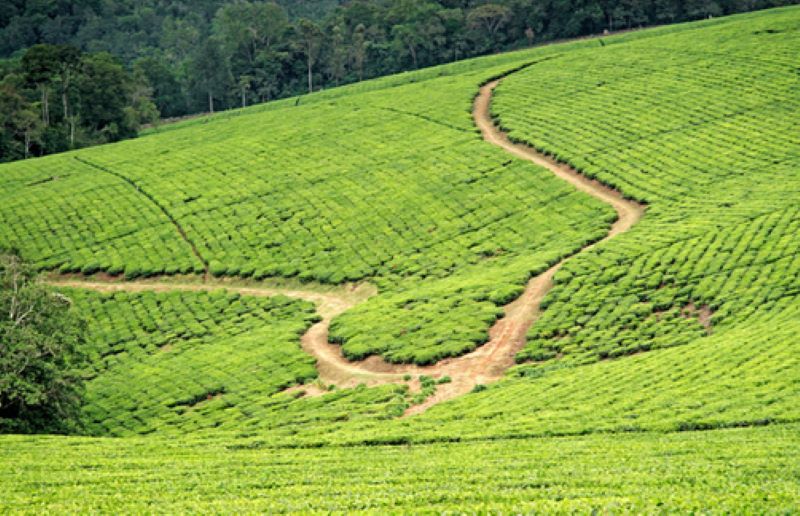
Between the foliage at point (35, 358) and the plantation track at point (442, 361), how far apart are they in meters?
11.8

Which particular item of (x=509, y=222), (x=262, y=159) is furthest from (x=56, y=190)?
(x=509, y=222)

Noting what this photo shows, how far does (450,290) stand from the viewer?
60.8m

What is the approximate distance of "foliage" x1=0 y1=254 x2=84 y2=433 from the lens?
1838 inches

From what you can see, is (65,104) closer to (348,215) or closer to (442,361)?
(348,215)

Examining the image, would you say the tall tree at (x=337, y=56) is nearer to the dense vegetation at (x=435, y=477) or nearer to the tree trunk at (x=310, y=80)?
the tree trunk at (x=310, y=80)

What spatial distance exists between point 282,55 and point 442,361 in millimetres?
98749

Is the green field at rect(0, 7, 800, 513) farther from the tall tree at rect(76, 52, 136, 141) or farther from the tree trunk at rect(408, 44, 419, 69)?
the tree trunk at rect(408, 44, 419, 69)

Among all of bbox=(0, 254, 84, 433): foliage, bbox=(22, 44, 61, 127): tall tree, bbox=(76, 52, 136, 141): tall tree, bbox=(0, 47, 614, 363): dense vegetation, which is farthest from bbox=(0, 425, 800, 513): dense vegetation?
bbox=(22, 44, 61, 127): tall tree

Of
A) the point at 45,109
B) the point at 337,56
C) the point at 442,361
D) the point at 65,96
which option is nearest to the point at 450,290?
the point at 442,361

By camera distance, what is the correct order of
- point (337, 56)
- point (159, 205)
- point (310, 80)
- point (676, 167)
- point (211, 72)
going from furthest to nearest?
1. point (337, 56)
2. point (211, 72)
3. point (310, 80)
4. point (159, 205)
5. point (676, 167)

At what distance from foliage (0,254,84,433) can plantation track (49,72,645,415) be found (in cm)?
1176

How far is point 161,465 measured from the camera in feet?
116

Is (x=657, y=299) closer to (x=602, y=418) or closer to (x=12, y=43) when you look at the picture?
(x=602, y=418)

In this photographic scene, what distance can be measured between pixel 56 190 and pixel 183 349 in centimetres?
3446
